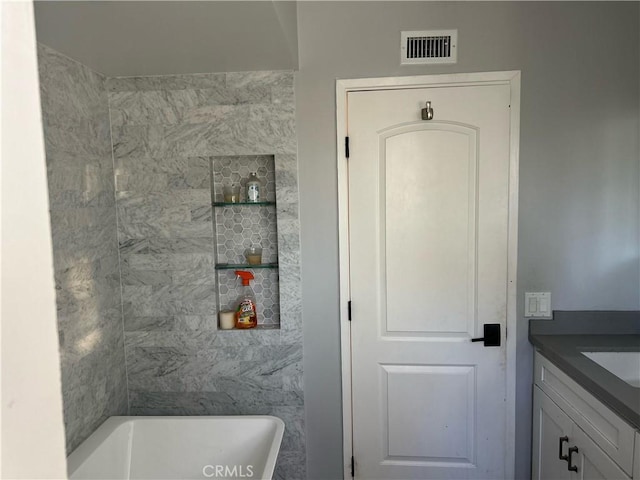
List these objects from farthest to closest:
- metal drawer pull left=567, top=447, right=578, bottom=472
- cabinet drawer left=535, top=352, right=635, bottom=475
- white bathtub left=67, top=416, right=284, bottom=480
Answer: white bathtub left=67, top=416, right=284, bottom=480
metal drawer pull left=567, top=447, right=578, bottom=472
cabinet drawer left=535, top=352, right=635, bottom=475

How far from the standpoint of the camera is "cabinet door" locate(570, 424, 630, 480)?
4.42ft

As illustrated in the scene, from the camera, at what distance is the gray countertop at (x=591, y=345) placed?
1371 millimetres

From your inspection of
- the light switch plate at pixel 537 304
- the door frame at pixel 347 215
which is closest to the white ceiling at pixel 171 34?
the door frame at pixel 347 215

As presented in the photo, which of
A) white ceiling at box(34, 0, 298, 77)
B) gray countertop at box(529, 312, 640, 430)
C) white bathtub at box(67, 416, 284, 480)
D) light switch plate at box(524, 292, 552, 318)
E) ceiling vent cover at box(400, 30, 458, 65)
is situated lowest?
white bathtub at box(67, 416, 284, 480)

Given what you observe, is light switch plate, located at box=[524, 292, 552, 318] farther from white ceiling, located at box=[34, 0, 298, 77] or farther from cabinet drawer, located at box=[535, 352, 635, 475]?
white ceiling, located at box=[34, 0, 298, 77]

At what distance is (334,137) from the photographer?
1.96 m

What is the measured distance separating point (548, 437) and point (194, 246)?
1.88 metres

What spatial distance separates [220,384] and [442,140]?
1.64m

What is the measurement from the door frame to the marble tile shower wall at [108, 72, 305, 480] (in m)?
0.22

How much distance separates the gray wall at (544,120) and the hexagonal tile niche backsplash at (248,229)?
0.64ft

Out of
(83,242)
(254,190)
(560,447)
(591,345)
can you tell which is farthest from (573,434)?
(83,242)

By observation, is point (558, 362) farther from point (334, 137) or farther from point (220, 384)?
point (220, 384)

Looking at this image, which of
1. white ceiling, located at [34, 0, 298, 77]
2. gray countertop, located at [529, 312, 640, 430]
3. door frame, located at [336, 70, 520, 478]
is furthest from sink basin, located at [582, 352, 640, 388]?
white ceiling, located at [34, 0, 298, 77]

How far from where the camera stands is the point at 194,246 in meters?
2.02
